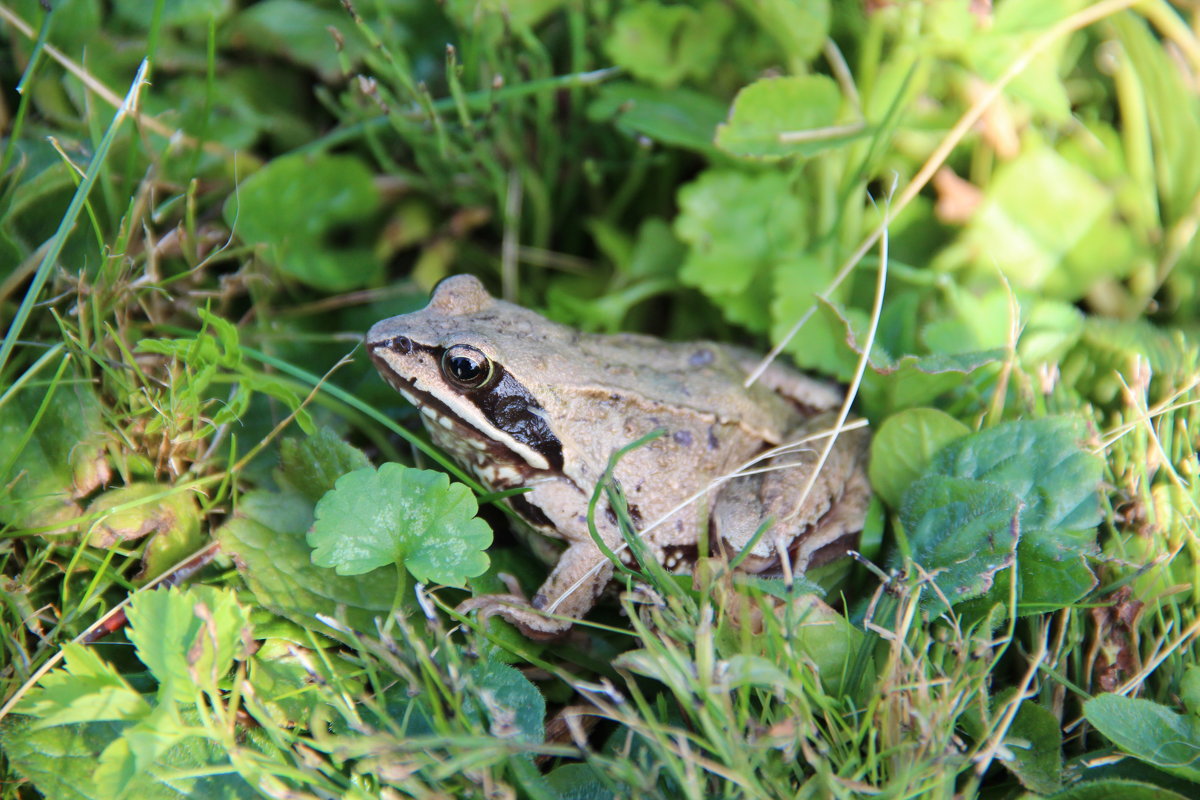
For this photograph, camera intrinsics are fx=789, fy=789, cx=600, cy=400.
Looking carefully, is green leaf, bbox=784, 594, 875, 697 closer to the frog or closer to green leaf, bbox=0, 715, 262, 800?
the frog

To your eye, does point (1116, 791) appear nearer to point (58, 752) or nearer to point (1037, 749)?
point (1037, 749)

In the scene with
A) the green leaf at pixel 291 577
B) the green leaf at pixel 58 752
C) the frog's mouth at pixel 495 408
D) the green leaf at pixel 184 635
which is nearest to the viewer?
the green leaf at pixel 184 635

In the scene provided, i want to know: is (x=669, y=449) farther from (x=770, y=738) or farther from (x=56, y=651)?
(x=56, y=651)

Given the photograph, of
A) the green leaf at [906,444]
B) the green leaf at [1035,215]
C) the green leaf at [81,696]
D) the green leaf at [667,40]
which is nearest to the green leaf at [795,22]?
the green leaf at [667,40]

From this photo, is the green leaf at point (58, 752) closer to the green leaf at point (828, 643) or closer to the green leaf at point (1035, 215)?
the green leaf at point (828, 643)

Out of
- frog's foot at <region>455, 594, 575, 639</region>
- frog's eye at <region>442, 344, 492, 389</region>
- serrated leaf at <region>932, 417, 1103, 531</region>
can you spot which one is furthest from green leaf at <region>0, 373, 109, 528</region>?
serrated leaf at <region>932, 417, 1103, 531</region>

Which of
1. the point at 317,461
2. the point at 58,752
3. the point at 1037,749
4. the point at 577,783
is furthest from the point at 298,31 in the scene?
the point at 1037,749
